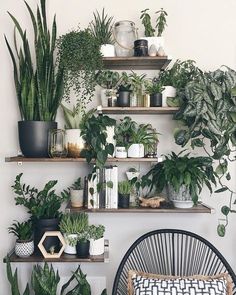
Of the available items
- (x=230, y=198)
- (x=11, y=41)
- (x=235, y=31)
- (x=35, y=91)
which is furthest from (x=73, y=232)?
(x=235, y=31)

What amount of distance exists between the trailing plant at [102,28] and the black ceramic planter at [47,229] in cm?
117

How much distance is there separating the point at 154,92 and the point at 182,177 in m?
0.56

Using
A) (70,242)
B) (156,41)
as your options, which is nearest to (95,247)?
(70,242)

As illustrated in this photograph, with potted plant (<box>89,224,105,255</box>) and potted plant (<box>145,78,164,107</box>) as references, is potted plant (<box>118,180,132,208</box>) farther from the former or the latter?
potted plant (<box>145,78,164,107</box>)

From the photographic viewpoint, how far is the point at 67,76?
1771 mm

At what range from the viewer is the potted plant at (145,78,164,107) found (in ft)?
5.79

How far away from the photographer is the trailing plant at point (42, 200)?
70.1 inches

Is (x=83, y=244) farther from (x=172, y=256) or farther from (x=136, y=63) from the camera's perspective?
(x=136, y=63)

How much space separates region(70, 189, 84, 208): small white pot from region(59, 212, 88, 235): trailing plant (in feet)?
0.21

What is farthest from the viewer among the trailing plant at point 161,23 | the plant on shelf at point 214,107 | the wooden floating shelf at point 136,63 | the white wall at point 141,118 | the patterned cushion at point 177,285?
the white wall at point 141,118

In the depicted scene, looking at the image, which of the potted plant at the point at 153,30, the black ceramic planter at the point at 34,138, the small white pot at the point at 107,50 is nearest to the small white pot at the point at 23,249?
the black ceramic planter at the point at 34,138

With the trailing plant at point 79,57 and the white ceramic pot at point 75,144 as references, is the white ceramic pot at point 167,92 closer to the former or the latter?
the trailing plant at point 79,57

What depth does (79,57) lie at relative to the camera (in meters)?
1.67

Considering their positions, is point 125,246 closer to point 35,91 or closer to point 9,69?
point 35,91
